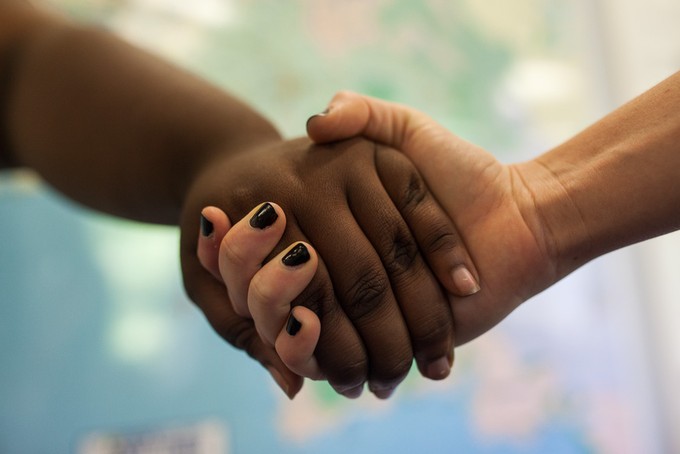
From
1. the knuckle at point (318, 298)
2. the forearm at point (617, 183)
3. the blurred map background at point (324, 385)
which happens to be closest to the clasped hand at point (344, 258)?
the knuckle at point (318, 298)

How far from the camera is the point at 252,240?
1.55 feet

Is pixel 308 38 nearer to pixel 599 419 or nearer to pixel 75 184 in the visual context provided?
pixel 75 184

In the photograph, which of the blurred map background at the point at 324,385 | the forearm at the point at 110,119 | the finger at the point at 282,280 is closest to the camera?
the finger at the point at 282,280

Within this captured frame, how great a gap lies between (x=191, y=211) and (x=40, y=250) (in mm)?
937

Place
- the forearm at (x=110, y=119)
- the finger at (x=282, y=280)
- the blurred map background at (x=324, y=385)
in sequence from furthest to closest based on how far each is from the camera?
the blurred map background at (x=324, y=385)
the forearm at (x=110, y=119)
the finger at (x=282, y=280)

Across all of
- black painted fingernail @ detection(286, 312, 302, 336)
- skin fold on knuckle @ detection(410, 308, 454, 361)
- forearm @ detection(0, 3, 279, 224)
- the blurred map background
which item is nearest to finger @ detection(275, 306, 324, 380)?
black painted fingernail @ detection(286, 312, 302, 336)

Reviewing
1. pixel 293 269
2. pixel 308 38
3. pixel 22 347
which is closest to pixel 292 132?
pixel 308 38

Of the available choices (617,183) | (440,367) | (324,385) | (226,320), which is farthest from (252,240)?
(324,385)

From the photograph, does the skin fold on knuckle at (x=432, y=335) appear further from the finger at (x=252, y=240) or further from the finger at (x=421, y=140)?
the finger at (x=252, y=240)

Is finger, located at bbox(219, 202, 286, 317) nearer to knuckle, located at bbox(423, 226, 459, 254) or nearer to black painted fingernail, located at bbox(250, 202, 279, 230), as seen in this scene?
black painted fingernail, located at bbox(250, 202, 279, 230)

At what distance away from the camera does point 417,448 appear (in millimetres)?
1358

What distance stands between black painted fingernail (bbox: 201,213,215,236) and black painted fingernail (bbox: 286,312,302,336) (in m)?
0.12

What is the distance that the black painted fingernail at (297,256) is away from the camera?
1.50 ft

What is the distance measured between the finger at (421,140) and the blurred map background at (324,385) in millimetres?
848
